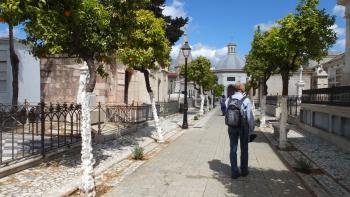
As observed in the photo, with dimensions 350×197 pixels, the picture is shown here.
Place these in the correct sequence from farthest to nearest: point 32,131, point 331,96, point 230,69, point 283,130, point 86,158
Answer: point 230,69
point 331,96
point 283,130
point 32,131
point 86,158

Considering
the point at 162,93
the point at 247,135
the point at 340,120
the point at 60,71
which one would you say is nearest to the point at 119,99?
the point at 60,71

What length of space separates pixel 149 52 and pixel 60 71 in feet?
24.4

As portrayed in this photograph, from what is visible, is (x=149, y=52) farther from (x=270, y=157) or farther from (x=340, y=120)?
(x=340, y=120)

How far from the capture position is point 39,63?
19.5m

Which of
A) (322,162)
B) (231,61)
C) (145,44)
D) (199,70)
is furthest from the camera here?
(231,61)

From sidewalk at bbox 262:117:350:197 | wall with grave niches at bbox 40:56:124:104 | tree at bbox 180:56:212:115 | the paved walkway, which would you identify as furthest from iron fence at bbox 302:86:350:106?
tree at bbox 180:56:212:115

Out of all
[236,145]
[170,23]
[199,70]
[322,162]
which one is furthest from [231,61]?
[236,145]

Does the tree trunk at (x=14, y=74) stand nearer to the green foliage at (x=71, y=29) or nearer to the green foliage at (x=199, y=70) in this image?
the green foliage at (x=71, y=29)

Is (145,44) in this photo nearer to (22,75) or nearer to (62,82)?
(62,82)

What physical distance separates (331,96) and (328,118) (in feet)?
2.71

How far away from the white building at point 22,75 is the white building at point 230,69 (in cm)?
9687

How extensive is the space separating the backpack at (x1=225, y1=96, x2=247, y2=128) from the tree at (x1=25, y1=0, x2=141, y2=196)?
9.12 feet

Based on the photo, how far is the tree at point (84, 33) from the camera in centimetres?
715

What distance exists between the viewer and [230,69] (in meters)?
117
